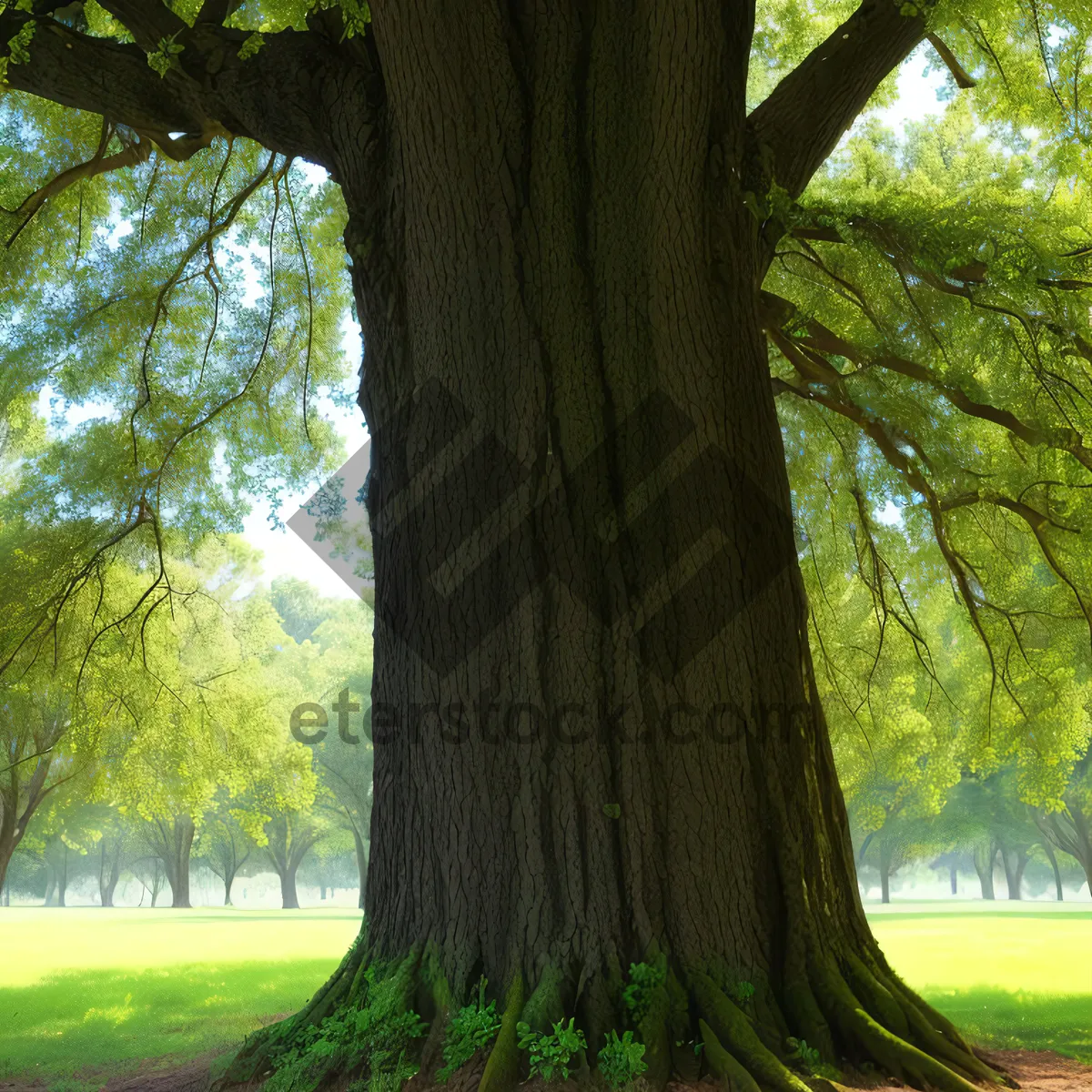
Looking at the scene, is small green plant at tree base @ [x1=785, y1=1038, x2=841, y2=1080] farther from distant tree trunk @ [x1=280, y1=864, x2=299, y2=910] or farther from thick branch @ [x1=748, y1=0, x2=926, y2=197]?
distant tree trunk @ [x1=280, y1=864, x2=299, y2=910]

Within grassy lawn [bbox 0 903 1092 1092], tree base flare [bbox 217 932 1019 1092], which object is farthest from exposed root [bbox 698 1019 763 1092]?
grassy lawn [bbox 0 903 1092 1092]

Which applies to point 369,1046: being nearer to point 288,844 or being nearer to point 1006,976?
point 1006,976

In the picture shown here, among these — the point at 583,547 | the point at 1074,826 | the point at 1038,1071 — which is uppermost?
the point at 583,547

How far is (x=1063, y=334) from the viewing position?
274 inches

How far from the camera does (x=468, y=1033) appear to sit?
4.24 metres

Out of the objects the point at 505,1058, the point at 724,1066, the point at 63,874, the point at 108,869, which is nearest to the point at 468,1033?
the point at 505,1058

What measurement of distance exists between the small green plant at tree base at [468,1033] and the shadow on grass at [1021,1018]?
435 centimetres

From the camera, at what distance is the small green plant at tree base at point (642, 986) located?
165 inches

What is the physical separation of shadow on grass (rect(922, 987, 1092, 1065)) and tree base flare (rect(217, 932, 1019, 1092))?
2.61 metres

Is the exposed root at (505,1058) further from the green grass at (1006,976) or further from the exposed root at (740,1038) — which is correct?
the green grass at (1006,976)

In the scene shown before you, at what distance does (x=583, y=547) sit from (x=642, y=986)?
2085 mm

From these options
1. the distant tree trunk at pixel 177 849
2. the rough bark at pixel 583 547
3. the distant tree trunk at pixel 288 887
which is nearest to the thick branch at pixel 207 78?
the rough bark at pixel 583 547

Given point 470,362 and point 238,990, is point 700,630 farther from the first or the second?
point 238,990

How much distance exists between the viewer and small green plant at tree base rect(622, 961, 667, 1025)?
4199mm
